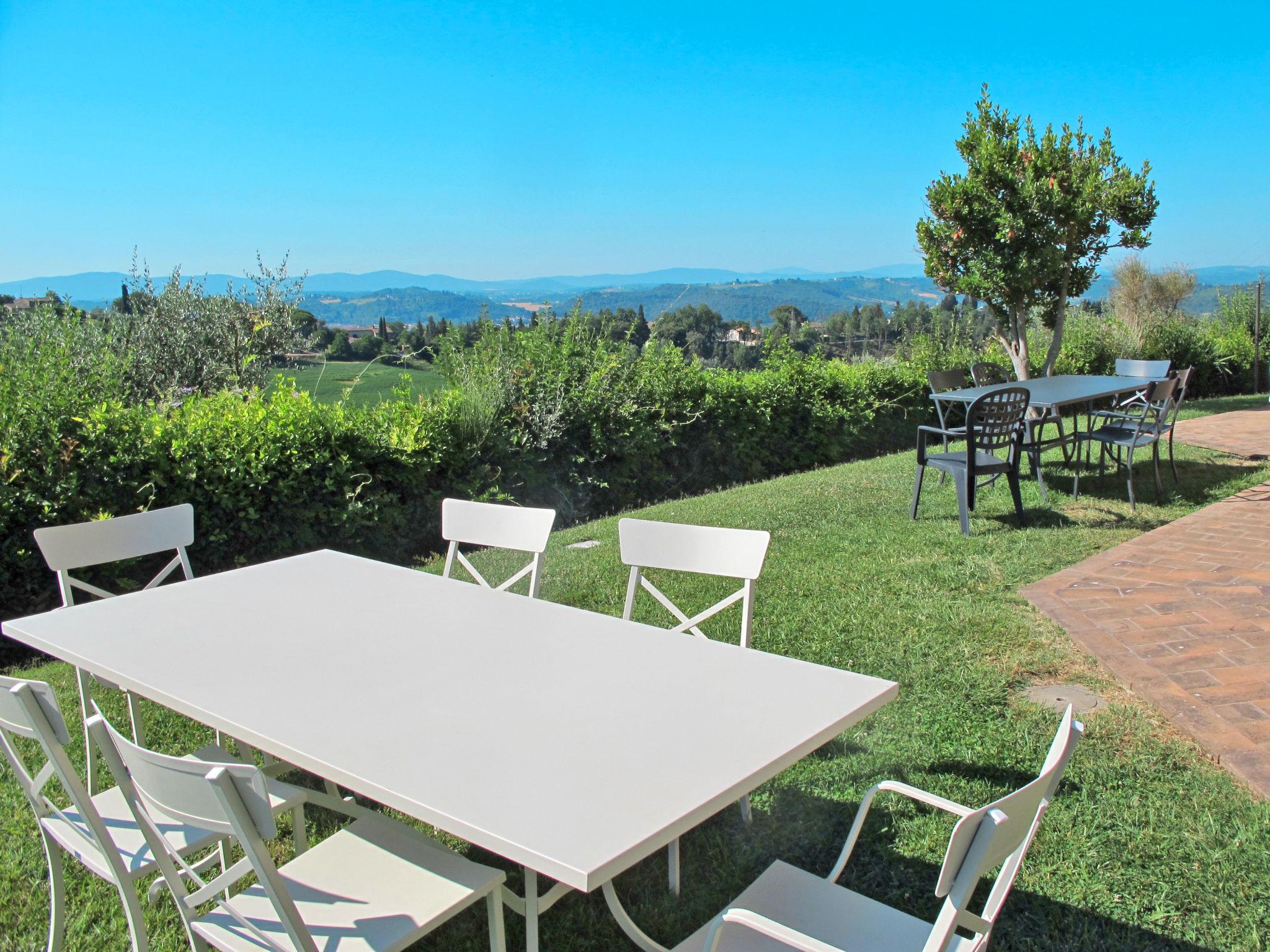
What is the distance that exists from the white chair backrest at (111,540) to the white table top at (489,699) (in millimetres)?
472

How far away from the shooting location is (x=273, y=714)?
67.6 inches

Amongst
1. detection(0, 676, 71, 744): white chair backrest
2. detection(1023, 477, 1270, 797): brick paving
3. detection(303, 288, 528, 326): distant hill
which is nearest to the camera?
detection(0, 676, 71, 744): white chair backrest

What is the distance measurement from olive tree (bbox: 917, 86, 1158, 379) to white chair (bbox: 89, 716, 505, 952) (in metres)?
10.7

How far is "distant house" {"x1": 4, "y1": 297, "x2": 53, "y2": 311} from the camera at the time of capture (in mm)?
7551

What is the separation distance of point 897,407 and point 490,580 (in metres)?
7.93

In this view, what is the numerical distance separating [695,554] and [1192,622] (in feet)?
9.59

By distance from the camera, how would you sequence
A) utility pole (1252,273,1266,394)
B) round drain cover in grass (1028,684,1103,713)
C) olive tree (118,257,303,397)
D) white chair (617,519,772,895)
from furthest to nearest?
utility pole (1252,273,1266,394), olive tree (118,257,303,397), round drain cover in grass (1028,684,1103,713), white chair (617,519,772,895)

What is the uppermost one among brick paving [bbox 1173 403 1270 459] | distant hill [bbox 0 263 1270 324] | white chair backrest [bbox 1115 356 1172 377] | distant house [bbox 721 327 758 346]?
distant hill [bbox 0 263 1270 324]

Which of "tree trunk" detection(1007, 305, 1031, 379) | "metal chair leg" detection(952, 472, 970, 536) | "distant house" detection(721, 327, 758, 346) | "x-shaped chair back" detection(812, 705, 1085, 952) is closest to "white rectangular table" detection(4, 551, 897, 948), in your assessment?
"x-shaped chair back" detection(812, 705, 1085, 952)

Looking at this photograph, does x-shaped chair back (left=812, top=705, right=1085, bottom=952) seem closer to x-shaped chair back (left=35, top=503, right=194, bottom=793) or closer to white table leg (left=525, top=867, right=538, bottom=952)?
white table leg (left=525, top=867, right=538, bottom=952)

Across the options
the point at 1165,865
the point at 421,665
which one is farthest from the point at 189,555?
the point at 1165,865

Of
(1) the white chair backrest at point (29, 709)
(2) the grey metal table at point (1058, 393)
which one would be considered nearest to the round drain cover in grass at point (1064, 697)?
(2) the grey metal table at point (1058, 393)

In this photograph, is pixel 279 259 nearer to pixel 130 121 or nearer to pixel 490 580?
Answer: pixel 490 580

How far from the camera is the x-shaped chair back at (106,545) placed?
2.84m
